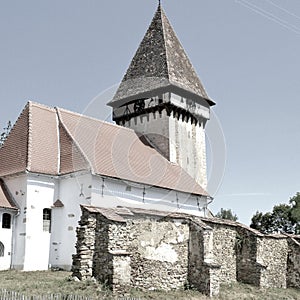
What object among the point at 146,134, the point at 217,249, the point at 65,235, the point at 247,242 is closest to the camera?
the point at 217,249

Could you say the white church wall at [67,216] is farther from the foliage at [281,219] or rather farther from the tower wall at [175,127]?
the foliage at [281,219]

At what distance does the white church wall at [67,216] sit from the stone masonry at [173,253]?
651cm

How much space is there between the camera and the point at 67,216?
23.6 m

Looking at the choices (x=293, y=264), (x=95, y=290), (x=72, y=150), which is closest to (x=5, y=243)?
(x=72, y=150)

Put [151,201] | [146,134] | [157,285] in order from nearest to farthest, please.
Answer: [157,285] → [151,201] → [146,134]

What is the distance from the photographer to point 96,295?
1432 cm

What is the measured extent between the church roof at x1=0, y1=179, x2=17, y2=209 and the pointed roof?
46.9ft

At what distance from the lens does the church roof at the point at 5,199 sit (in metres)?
22.8

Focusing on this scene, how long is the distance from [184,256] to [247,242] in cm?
471

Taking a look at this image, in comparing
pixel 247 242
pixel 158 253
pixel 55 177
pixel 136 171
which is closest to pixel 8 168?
pixel 55 177

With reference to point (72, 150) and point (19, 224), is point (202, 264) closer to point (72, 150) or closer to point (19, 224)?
point (19, 224)

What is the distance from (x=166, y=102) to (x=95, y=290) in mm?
20746

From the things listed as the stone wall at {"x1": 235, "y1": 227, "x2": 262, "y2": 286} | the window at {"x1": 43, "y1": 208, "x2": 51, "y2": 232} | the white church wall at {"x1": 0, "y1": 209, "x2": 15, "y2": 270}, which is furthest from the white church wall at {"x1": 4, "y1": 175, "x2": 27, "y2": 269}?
the stone wall at {"x1": 235, "y1": 227, "x2": 262, "y2": 286}

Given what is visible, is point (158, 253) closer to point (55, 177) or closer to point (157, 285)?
point (157, 285)
